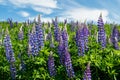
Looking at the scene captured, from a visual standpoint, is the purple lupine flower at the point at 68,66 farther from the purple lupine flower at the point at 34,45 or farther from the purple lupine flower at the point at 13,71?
the purple lupine flower at the point at 13,71

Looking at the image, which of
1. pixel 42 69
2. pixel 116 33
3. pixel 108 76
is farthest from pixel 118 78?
pixel 116 33

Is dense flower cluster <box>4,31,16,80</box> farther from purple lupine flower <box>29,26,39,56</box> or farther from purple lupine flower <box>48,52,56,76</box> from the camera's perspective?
purple lupine flower <box>48,52,56,76</box>

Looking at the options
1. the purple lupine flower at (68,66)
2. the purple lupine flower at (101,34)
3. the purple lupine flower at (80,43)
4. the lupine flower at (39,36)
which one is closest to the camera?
the purple lupine flower at (68,66)

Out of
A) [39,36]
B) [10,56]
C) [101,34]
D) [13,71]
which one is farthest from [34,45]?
[101,34]

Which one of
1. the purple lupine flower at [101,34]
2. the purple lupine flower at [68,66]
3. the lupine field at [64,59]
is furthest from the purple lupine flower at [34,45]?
the purple lupine flower at [101,34]

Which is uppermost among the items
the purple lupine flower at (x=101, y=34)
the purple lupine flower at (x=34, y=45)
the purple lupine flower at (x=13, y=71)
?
the purple lupine flower at (x=101, y=34)

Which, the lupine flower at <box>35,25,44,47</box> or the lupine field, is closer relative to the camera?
the lupine field

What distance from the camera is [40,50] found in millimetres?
15133

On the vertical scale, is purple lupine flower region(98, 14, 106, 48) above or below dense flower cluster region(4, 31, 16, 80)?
above

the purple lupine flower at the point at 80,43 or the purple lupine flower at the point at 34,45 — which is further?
the purple lupine flower at the point at 34,45

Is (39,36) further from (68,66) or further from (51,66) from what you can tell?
(68,66)

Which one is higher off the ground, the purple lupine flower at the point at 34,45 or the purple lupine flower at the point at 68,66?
the purple lupine flower at the point at 34,45

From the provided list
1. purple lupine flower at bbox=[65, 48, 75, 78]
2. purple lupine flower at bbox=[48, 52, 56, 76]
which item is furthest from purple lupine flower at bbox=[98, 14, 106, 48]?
purple lupine flower at bbox=[48, 52, 56, 76]

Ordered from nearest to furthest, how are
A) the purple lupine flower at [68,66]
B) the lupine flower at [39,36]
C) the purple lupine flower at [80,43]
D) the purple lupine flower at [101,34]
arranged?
1. the purple lupine flower at [68,66]
2. the purple lupine flower at [80,43]
3. the purple lupine flower at [101,34]
4. the lupine flower at [39,36]
